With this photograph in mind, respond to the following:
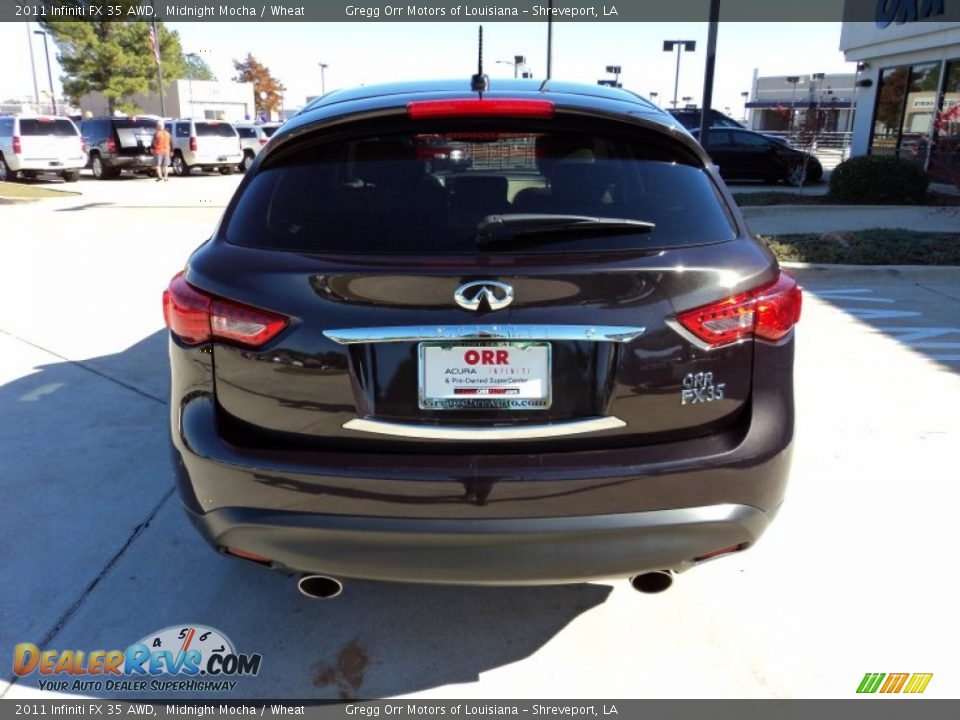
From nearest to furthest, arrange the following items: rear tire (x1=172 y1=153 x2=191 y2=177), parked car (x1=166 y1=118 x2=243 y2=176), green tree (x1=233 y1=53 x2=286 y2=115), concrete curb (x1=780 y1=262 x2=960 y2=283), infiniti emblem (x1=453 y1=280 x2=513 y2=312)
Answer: infiniti emblem (x1=453 y1=280 x2=513 y2=312) < concrete curb (x1=780 y1=262 x2=960 y2=283) < parked car (x1=166 y1=118 x2=243 y2=176) < rear tire (x1=172 y1=153 x2=191 y2=177) < green tree (x1=233 y1=53 x2=286 y2=115)

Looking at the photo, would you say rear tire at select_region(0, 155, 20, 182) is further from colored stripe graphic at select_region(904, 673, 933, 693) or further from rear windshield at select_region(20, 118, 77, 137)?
colored stripe graphic at select_region(904, 673, 933, 693)

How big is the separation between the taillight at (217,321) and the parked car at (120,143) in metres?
27.0

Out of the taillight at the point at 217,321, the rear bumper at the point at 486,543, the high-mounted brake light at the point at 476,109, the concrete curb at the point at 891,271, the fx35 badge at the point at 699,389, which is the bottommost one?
the concrete curb at the point at 891,271

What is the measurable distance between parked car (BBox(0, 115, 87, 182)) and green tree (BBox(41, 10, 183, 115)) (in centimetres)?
2233

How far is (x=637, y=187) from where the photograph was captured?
2.41 m

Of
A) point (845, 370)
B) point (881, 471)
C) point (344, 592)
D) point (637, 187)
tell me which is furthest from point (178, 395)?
point (845, 370)

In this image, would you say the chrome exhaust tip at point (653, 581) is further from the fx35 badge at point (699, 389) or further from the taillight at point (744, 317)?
the taillight at point (744, 317)

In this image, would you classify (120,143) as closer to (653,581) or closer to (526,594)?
(526,594)

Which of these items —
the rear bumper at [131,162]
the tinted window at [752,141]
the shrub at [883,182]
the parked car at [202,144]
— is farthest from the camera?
the parked car at [202,144]

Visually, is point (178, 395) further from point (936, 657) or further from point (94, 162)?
A: point (94, 162)

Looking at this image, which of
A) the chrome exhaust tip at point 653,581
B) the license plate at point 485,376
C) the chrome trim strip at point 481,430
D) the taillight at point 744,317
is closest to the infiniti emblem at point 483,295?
the license plate at point 485,376

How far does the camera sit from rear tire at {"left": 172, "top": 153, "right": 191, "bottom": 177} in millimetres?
28516

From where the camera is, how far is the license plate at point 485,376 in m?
2.14

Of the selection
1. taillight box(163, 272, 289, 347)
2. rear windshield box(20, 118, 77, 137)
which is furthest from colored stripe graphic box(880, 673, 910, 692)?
rear windshield box(20, 118, 77, 137)
